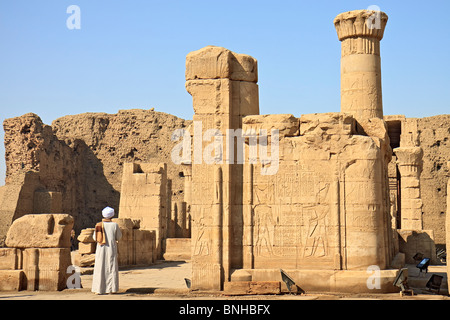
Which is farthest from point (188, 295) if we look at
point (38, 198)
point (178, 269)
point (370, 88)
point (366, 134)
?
point (38, 198)

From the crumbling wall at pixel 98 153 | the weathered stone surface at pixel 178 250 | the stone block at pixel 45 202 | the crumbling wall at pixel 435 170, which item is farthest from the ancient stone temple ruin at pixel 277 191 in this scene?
the crumbling wall at pixel 98 153

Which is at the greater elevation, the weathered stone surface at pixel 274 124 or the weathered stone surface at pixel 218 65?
the weathered stone surface at pixel 218 65

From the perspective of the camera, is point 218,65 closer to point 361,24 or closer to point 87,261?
point 361,24

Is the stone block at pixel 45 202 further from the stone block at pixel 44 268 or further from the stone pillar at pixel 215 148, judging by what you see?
the stone pillar at pixel 215 148

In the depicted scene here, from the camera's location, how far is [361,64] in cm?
1409

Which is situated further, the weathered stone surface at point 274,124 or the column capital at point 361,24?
the column capital at point 361,24

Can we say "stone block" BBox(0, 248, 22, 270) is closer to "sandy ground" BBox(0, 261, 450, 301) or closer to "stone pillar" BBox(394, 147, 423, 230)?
"sandy ground" BBox(0, 261, 450, 301)

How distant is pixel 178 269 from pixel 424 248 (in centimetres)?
684

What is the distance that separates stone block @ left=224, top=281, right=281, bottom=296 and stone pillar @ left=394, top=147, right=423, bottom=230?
1241 cm

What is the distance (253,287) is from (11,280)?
4289 millimetres

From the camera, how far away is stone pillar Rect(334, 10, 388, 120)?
1382 cm

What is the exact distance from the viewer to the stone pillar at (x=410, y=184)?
20312 millimetres

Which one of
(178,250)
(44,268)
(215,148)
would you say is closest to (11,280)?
(44,268)
